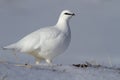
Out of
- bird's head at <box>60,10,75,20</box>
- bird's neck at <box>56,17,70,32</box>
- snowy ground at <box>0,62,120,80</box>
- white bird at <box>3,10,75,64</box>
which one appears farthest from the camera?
bird's head at <box>60,10,75,20</box>

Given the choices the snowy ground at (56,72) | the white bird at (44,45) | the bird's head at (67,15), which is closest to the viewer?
the snowy ground at (56,72)

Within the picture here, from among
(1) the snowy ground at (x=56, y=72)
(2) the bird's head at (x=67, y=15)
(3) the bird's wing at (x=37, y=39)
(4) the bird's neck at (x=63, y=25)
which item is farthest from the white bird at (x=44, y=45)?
(2) the bird's head at (x=67, y=15)

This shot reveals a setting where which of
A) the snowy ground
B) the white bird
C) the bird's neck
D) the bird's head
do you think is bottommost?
the snowy ground

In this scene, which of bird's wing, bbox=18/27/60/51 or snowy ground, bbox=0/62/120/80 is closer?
snowy ground, bbox=0/62/120/80

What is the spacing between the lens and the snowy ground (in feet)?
15.6

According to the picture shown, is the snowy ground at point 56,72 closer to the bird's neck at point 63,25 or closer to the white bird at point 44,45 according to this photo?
the white bird at point 44,45

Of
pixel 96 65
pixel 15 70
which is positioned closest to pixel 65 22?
pixel 96 65

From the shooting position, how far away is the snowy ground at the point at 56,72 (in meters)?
4.77

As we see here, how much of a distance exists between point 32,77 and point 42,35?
2362 mm

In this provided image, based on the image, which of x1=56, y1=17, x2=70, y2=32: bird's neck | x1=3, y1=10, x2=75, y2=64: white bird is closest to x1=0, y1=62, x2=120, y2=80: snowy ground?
x1=3, y1=10, x2=75, y2=64: white bird

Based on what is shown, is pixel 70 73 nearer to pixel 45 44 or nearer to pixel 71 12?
pixel 45 44

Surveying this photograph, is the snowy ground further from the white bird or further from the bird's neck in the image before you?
the bird's neck

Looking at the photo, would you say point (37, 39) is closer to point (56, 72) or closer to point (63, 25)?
point (63, 25)

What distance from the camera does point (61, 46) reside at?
7066 mm
